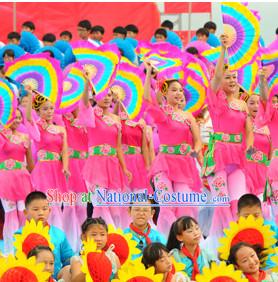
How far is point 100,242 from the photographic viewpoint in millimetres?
7992

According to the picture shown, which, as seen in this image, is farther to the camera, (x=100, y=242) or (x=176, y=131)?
(x=176, y=131)

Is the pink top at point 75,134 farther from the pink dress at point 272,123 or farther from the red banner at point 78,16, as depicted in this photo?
the red banner at point 78,16

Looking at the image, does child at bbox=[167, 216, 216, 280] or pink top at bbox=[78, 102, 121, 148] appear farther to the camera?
pink top at bbox=[78, 102, 121, 148]

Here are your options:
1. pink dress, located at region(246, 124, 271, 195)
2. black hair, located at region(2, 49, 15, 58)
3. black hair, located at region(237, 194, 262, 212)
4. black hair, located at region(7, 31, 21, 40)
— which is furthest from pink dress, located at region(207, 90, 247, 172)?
black hair, located at region(7, 31, 21, 40)

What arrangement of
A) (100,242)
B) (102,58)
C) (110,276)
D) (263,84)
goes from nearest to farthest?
(110,276) < (100,242) < (263,84) < (102,58)

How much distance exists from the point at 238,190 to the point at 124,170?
3.33ft

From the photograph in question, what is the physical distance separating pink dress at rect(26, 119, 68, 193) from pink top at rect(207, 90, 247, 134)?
1.36 m

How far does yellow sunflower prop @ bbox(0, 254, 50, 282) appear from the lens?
709 centimetres

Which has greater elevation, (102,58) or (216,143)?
(102,58)

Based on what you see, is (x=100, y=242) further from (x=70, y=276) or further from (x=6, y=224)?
(x=6, y=224)

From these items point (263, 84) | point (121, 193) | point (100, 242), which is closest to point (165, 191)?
point (121, 193)

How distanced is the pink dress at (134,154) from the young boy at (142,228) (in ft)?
4.33

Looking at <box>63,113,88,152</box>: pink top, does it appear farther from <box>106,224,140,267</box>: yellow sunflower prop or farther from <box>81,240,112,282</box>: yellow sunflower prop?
<box>81,240,112,282</box>: yellow sunflower prop

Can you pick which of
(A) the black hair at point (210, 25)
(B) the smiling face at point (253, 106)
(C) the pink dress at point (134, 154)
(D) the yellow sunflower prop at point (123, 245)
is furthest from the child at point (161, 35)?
(D) the yellow sunflower prop at point (123, 245)
